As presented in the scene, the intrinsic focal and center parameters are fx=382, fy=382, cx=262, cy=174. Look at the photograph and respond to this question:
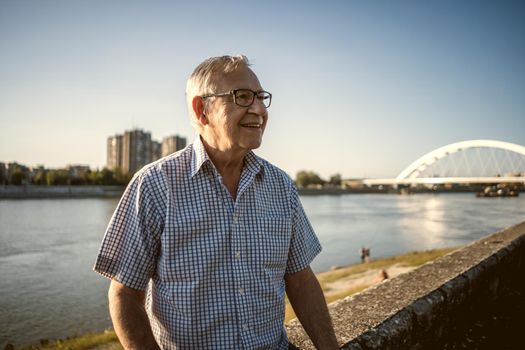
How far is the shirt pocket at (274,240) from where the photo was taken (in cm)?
146

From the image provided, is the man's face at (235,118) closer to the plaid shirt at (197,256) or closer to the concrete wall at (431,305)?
the plaid shirt at (197,256)

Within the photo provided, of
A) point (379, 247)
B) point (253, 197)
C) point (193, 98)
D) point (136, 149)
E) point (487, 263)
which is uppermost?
point (136, 149)

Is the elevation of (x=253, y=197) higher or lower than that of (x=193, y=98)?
lower

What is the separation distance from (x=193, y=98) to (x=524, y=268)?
15.5ft

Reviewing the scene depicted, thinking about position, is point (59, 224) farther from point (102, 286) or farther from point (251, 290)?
point (251, 290)

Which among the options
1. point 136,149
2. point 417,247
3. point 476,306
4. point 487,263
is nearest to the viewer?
point 476,306

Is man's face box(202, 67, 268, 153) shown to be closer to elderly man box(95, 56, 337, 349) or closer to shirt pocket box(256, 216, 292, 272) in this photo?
elderly man box(95, 56, 337, 349)

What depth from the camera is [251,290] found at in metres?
1.40

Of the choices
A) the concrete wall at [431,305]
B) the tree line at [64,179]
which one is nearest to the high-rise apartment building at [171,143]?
the tree line at [64,179]

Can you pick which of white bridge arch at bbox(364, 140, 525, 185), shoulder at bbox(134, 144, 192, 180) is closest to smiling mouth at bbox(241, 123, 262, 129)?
shoulder at bbox(134, 144, 192, 180)

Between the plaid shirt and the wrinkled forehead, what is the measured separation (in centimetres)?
26

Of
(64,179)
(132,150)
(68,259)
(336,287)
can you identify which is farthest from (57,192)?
(336,287)

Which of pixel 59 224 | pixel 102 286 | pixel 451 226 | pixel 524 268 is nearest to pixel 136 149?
pixel 59 224

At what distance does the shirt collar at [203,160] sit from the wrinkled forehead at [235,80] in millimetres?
239
